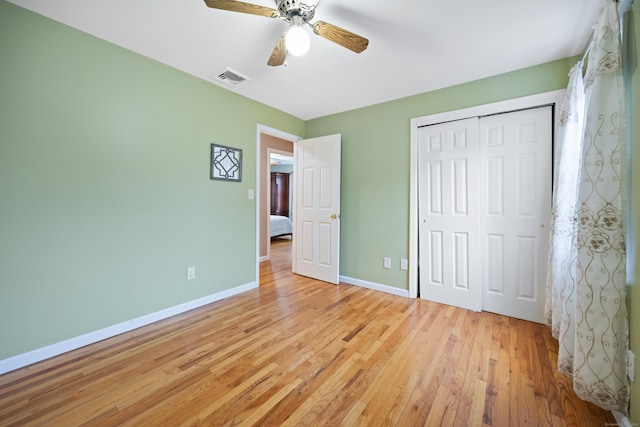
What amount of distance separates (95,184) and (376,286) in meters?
3.01

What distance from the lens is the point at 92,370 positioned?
5.50 ft

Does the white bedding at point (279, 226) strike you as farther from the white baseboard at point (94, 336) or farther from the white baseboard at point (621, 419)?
the white baseboard at point (621, 419)

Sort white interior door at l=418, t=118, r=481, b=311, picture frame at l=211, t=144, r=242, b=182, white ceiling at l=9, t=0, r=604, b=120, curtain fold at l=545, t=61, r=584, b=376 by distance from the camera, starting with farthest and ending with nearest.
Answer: picture frame at l=211, t=144, r=242, b=182
white interior door at l=418, t=118, r=481, b=311
curtain fold at l=545, t=61, r=584, b=376
white ceiling at l=9, t=0, r=604, b=120

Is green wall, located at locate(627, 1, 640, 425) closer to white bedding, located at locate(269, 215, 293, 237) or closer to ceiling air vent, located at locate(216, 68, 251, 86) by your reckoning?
ceiling air vent, located at locate(216, 68, 251, 86)

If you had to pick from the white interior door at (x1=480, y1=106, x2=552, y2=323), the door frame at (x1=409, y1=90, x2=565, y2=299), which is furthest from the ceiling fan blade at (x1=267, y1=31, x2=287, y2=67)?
the white interior door at (x1=480, y1=106, x2=552, y2=323)

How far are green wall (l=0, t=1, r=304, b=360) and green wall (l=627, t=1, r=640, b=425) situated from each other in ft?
10.0

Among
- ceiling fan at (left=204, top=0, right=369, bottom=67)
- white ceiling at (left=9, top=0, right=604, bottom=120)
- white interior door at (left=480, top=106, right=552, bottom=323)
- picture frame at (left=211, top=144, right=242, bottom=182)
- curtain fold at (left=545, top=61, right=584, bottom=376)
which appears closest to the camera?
ceiling fan at (left=204, top=0, right=369, bottom=67)

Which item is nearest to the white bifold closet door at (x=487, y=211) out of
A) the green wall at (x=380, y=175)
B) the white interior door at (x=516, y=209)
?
the white interior door at (x=516, y=209)

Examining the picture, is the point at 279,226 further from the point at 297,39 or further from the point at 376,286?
the point at 297,39

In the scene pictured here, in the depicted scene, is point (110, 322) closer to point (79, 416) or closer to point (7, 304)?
→ point (7, 304)

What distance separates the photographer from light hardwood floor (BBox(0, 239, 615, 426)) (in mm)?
1321

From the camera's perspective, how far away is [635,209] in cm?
117

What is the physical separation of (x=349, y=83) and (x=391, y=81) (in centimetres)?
43

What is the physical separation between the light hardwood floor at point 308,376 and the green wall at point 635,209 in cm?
30
